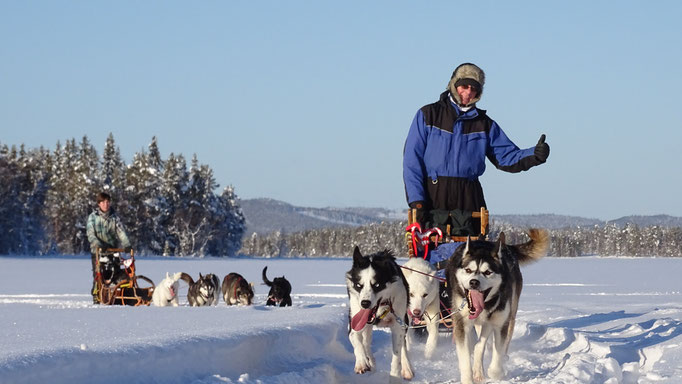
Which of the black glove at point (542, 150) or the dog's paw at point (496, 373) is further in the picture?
the black glove at point (542, 150)

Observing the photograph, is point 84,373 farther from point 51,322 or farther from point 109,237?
point 109,237

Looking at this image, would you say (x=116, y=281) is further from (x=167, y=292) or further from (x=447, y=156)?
(x=447, y=156)

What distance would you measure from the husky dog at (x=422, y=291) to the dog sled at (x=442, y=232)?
1.00 ft

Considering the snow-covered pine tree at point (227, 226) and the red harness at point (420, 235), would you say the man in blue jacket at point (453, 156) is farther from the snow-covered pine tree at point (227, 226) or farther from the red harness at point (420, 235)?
the snow-covered pine tree at point (227, 226)

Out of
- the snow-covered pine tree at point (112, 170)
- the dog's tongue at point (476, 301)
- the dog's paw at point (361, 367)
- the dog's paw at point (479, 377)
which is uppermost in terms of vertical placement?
the snow-covered pine tree at point (112, 170)

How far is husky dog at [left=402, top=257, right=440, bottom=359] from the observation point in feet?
22.3

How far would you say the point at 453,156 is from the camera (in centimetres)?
763

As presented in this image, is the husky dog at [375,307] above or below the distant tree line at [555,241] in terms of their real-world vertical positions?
below

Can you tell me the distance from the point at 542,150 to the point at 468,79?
0.85m

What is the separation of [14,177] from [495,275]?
58433 millimetres

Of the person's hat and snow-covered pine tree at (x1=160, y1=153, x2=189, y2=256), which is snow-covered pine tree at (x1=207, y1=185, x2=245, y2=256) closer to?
snow-covered pine tree at (x1=160, y1=153, x2=189, y2=256)

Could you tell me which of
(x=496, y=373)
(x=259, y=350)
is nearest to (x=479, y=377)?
(x=496, y=373)

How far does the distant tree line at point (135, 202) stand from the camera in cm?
6125

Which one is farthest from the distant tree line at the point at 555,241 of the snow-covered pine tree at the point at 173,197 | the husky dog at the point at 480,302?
the husky dog at the point at 480,302
